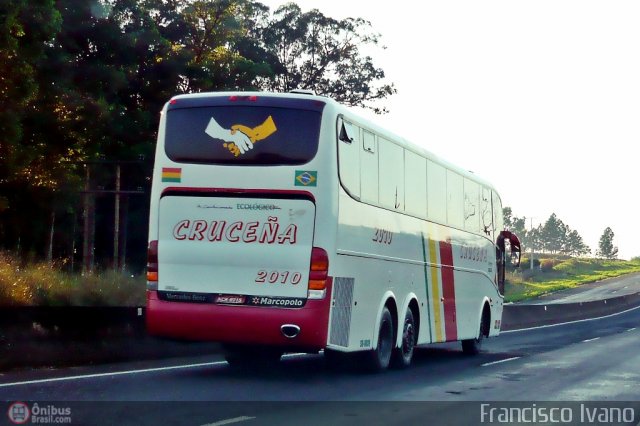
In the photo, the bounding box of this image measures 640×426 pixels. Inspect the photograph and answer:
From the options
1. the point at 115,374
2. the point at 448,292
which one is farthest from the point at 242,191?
the point at 448,292

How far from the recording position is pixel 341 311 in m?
15.4

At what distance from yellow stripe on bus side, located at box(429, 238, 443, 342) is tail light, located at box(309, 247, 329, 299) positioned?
5539 millimetres

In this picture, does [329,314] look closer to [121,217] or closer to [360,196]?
[360,196]

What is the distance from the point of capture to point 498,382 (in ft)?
54.0

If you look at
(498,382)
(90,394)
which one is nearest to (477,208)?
(498,382)

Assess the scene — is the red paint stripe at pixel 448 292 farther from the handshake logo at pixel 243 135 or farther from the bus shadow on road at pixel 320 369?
the handshake logo at pixel 243 135

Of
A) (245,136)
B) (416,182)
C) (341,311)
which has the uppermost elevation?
(245,136)

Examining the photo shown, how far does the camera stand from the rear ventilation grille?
15070mm

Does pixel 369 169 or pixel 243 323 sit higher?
pixel 369 169

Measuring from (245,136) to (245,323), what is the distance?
2.59 metres

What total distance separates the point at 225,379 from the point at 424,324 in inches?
214

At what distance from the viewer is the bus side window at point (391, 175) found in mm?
17219

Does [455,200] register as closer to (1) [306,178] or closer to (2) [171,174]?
(1) [306,178]

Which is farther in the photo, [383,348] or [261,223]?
[383,348]
